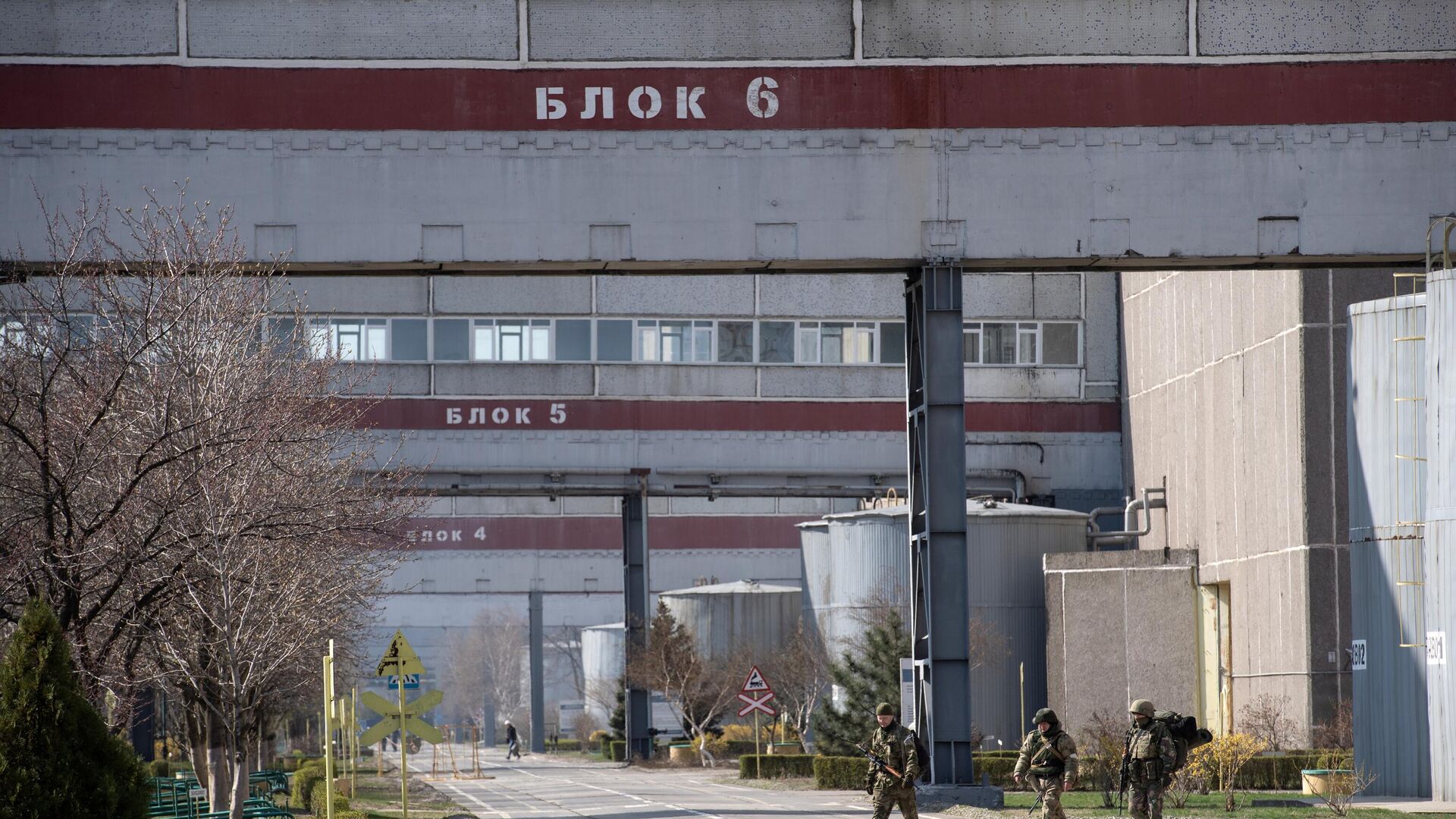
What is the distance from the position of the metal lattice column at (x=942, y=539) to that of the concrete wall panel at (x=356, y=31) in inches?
284

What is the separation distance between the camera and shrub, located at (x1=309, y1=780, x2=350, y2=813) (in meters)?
30.5

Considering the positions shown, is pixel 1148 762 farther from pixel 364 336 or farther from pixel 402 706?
pixel 364 336

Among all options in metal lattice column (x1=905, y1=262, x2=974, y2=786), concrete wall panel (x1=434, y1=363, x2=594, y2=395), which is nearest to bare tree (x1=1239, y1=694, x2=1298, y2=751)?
metal lattice column (x1=905, y1=262, x2=974, y2=786)

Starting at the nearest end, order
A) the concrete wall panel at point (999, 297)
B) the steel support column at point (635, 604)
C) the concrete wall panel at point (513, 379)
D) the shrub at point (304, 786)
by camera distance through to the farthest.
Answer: the shrub at point (304, 786) → the concrete wall panel at point (513, 379) → the steel support column at point (635, 604) → the concrete wall panel at point (999, 297)

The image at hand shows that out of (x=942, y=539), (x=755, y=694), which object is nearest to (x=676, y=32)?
(x=942, y=539)

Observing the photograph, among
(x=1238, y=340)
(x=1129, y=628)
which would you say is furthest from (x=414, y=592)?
(x=1238, y=340)

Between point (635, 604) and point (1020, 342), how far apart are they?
15016mm

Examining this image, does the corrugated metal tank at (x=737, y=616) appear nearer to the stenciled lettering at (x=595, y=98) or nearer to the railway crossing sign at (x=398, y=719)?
the railway crossing sign at (x=398, y=719)

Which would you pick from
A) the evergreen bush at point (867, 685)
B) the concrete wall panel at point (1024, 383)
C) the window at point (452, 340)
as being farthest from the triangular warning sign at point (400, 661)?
the concrete wall panel at point (1024, 383)

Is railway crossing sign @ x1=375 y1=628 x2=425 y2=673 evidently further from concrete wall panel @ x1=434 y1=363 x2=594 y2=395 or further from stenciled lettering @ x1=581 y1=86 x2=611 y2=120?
concrete wall panel @ x1=434 y1=363 x2=594 y2=395

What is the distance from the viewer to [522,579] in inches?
2424

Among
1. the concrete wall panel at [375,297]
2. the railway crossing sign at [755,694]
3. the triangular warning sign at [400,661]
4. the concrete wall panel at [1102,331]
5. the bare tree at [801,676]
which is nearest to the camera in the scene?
the triangular warning sign at [400,661]

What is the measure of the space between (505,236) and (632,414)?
93.6 feet

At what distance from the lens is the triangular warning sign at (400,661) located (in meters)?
24.2
